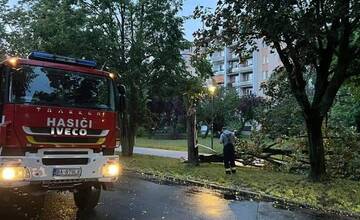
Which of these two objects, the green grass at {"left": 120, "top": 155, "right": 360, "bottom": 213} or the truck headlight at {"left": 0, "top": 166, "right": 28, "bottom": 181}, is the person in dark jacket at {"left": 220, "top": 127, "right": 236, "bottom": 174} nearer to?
the green grass at {"left": 120, "top": 155, "right": 360, "bottom": 213}

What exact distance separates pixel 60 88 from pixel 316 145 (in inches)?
343

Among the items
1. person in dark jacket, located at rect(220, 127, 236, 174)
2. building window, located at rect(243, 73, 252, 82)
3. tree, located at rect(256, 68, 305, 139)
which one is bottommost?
person in dark jacket, located at rect(220, 127, 236, 174)

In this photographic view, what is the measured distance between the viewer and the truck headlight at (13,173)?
7781mm

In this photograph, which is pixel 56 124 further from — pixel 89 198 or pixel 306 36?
pixel 306 36

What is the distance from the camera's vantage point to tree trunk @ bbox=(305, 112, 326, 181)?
47.4 feet

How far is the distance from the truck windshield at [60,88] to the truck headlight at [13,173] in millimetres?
1090

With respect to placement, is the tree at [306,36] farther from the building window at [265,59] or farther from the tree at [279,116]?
the building window at [265,59]

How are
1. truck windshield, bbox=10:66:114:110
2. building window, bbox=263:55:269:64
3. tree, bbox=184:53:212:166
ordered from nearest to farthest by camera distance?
1. truck windshield, bbox=10:66:114:110
2. tree, bbox=184:53:212:166
3. building window, bbox=263:55:269:64

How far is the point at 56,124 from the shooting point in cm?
823

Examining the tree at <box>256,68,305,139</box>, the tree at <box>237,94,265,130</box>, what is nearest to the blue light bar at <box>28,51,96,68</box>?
the tree at <box>256,68,305,139</box>

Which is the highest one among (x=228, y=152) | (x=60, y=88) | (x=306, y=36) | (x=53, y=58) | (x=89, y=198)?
(x=306, y=36)

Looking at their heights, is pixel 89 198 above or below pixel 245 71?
below

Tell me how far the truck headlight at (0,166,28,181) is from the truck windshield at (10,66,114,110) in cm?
109

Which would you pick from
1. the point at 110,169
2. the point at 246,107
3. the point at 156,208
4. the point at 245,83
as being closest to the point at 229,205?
the point at 156,208
